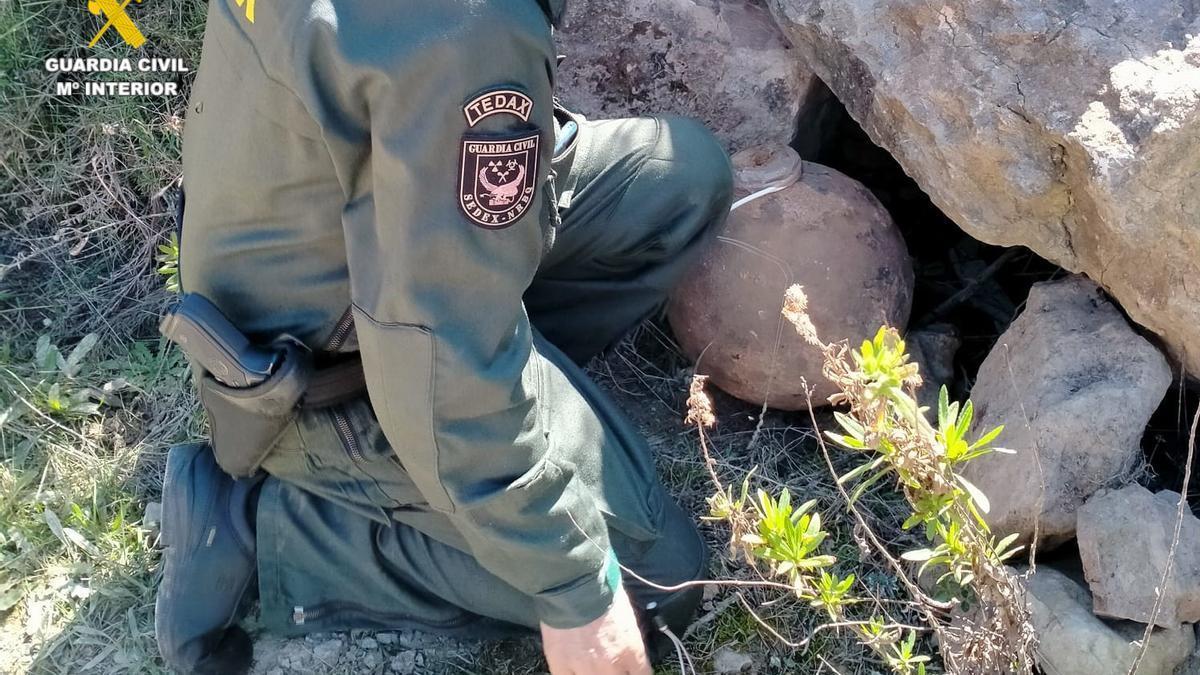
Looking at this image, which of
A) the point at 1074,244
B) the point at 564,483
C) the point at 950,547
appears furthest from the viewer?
the point at 1074,244

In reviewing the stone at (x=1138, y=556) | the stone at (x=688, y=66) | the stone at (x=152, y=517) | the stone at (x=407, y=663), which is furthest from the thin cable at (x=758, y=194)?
the stone at (x=152, y=517)

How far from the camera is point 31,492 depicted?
2.57 metres

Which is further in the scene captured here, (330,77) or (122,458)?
(122,458)

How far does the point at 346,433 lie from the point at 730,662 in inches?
32.7

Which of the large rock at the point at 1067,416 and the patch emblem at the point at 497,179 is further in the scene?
the large rock at the point at 1067,416

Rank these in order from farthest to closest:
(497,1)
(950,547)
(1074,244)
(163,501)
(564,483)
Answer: (163,501)
(1074,244)
(564,483)
(950,547)
(497,1)

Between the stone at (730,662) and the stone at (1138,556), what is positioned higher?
the stone at (1138,556)

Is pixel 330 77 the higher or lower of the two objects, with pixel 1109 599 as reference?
higher

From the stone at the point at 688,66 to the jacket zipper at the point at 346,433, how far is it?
1.00m

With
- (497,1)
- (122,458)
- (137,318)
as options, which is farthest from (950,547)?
(137,318)

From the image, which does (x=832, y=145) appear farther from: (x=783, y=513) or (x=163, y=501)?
(x=163, y=501)

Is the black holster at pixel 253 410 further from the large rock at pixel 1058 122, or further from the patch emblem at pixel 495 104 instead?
the large rock at pixel 1058 122

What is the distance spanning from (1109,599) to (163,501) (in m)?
1.73

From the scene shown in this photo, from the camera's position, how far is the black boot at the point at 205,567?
7.08 ft
